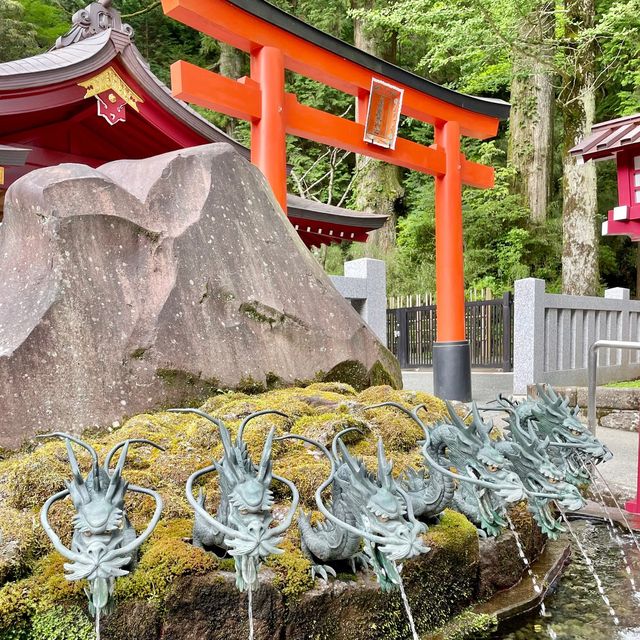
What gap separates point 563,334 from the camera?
1023cm

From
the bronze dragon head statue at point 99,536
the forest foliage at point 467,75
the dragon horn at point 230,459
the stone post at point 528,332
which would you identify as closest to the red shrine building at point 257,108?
the stone post at point 528,332

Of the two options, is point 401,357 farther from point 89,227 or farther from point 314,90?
point 89,227

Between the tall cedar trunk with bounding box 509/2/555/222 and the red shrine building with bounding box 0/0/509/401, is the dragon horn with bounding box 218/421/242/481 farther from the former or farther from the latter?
the tall cedar trunk with bounding box 509/2/555/222

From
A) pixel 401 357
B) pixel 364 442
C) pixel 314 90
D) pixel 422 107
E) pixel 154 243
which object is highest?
pixel 314 90

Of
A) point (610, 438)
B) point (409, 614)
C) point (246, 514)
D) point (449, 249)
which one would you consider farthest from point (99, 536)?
point (449, 249)

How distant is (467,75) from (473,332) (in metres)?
7.35

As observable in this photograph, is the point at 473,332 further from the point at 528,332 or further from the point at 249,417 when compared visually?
the point at 249,417

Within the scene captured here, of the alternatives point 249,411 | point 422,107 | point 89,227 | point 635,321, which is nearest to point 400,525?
point 249,411

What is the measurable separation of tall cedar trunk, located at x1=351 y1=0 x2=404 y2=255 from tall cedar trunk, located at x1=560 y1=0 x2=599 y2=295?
5.41m

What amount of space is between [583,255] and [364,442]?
11.8 m

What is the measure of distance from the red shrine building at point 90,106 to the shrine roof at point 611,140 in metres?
4.74

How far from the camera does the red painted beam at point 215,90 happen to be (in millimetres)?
6039

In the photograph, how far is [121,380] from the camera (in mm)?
3482

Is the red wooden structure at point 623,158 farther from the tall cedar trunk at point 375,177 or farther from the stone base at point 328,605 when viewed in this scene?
the tall cedar trunk at point 375,177
